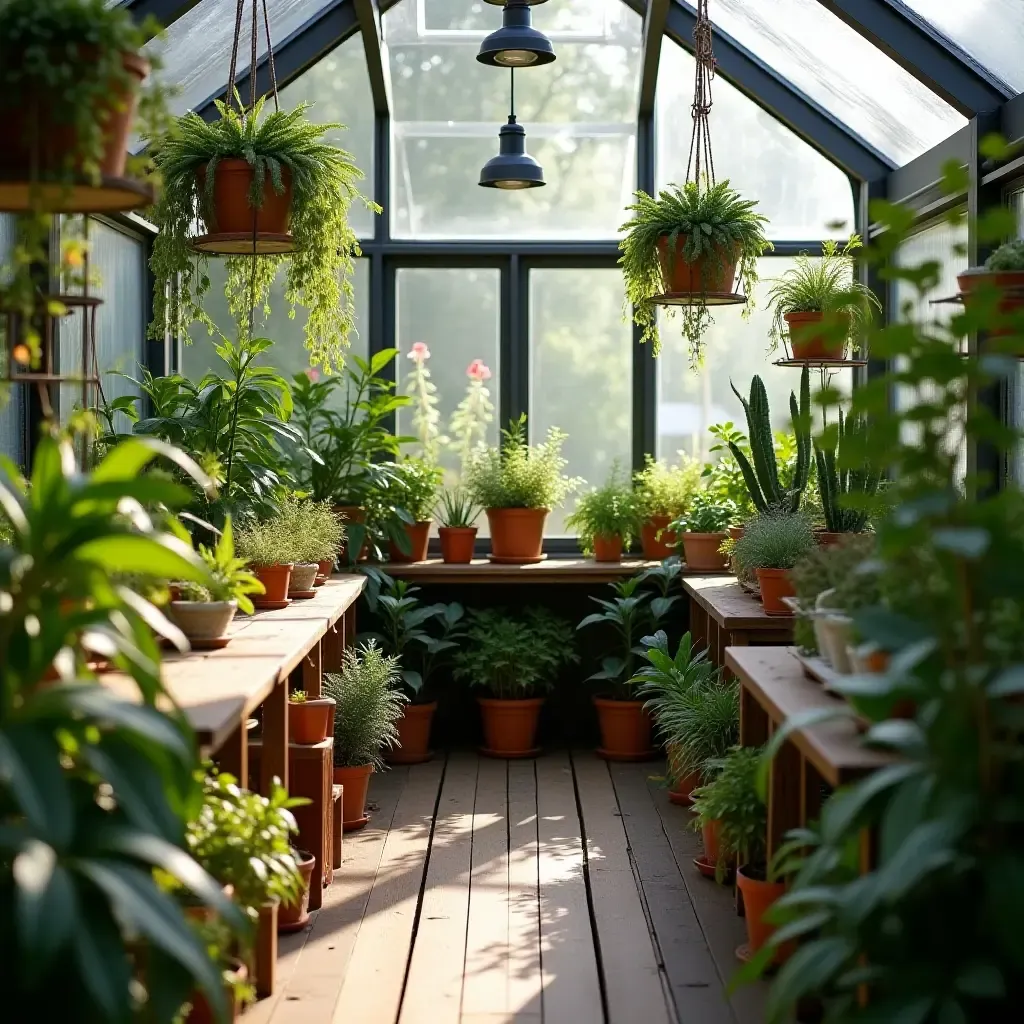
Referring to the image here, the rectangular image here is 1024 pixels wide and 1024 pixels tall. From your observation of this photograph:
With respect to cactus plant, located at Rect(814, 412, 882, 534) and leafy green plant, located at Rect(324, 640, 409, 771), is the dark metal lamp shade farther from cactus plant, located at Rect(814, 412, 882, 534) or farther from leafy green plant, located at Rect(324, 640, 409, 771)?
leafy green plant, located at Rect(324, 640, 409, 771)

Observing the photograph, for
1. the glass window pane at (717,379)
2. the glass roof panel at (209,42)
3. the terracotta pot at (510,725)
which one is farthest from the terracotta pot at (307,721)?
the glass window pane at (717,379)

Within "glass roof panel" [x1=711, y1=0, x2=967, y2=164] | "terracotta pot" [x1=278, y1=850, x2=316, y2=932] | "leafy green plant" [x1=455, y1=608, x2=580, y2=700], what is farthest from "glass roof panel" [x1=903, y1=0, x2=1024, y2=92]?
"terracotta pot" [x1=278, y1=850, x2=316, y2=932]

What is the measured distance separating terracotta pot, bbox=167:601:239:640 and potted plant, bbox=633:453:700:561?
3.09 m

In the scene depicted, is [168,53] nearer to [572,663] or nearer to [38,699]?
[572,663]

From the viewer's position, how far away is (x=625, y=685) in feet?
19.4

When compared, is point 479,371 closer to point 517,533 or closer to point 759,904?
point 517,533

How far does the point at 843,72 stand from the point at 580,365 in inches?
70.0

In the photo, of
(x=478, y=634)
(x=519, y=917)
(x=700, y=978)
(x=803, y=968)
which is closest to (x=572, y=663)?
(x=478, y=634)

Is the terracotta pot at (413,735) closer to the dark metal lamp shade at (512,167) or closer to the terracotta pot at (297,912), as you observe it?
the terracotta pot at (297,912)

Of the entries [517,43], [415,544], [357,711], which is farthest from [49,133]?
[415,544]

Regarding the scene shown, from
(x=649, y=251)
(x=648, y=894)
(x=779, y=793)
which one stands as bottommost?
(x=648, y=894)

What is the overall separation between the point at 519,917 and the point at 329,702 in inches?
32.3

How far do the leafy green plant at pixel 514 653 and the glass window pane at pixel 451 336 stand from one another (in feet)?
2.09

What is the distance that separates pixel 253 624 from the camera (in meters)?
3.79
